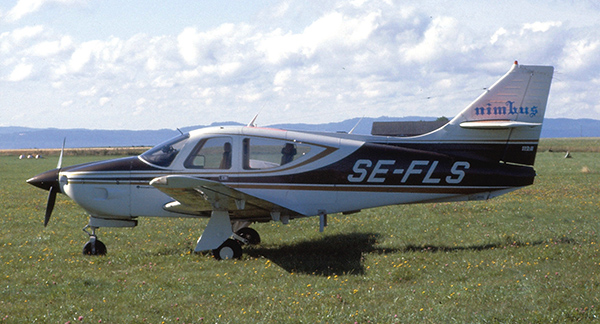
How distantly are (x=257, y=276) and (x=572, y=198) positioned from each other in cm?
1316

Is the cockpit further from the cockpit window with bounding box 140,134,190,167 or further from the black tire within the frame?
the black tire

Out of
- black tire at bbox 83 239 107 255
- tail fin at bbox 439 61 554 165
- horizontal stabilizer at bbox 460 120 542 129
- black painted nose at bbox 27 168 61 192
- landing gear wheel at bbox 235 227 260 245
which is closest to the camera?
horizontal stabilizer at bbox 460 120 542 129

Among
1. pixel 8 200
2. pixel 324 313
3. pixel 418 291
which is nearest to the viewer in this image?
pixel 324 313

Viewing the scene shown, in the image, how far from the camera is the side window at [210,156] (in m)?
10.0

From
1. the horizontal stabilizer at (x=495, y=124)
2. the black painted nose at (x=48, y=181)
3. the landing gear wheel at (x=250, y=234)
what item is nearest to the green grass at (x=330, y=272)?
the landing gear wheel at (x=250, y=234)

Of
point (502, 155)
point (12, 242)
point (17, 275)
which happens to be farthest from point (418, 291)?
point (12, 242)

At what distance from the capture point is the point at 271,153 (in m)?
10.1

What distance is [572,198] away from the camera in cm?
1717

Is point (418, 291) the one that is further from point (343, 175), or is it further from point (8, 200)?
point (8, 200)

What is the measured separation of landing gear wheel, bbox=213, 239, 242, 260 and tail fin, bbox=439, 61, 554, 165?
4646mm

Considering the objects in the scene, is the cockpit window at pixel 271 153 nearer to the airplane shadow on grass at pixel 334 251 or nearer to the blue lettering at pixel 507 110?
the airplane shadow on grass at pixel 334 251

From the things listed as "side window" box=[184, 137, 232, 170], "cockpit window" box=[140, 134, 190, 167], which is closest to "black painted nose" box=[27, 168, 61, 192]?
"cockpit window" box=[140, 134, 190, 167]

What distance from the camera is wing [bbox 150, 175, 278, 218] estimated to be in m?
8.38

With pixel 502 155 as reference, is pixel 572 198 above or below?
below
